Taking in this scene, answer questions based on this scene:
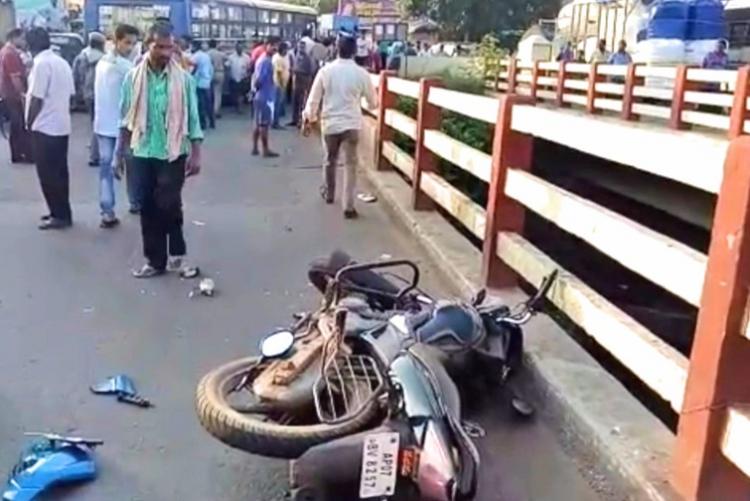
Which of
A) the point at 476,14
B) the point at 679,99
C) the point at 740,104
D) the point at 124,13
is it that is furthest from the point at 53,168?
the point at 476,14

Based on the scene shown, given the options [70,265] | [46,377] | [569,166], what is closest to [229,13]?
[569,166]

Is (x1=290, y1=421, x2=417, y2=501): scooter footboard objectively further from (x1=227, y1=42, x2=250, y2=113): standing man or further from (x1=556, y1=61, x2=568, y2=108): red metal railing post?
(x1=227, y1=42, x2=250, y2=113): standing man

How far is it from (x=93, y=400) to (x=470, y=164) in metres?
3.26

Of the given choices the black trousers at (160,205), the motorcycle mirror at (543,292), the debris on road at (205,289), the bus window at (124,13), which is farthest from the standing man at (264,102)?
the bus window at (124,13)

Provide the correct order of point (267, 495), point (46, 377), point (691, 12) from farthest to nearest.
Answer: point (691, 12) → point (46, 377) → point (267, 495)

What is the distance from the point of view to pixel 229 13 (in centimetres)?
2659

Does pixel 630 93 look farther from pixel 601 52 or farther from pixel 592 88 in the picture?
pixel 601 52

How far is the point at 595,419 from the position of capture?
3691 mm

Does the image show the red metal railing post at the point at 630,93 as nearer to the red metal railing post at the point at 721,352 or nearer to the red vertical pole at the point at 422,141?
the red vertical pole at the point at 422,141

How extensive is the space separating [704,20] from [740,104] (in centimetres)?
853

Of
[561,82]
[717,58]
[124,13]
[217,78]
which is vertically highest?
[124,13]

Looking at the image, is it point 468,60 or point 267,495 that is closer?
point 267,495

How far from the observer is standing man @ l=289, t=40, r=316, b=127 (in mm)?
18391

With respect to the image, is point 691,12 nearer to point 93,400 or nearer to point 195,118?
point 195,118
